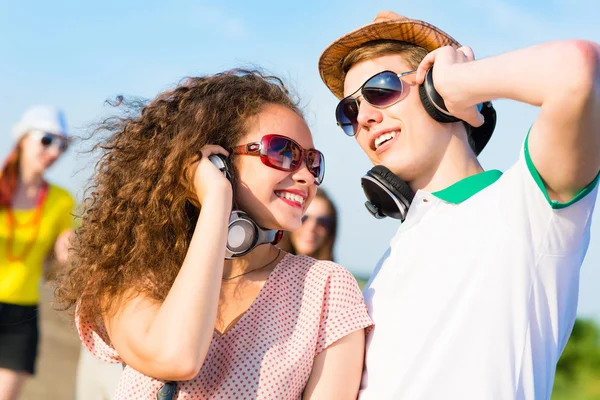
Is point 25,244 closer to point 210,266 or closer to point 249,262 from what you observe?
point 249,262

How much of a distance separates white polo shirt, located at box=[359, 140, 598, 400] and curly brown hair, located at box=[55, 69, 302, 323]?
2.80 feet

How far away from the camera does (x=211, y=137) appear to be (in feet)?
9.44

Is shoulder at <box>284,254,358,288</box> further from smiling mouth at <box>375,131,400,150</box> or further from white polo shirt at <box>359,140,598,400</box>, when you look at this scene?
smiling mouth at <box>375,131,400,150</box>

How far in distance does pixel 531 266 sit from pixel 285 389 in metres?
0.87

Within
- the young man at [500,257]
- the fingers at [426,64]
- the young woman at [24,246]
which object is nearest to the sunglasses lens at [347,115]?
the fingers at [426,64]

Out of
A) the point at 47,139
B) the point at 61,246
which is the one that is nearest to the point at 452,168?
the point at 61,246

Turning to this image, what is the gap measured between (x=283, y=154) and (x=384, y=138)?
66 cm

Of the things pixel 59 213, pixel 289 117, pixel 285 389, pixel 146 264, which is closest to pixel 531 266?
pixel 285 389

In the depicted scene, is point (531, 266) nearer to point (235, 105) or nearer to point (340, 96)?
point (235, 105)

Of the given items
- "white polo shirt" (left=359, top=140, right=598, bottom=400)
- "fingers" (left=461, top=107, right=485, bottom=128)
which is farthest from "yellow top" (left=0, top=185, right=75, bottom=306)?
"fingers" (left=461, top=107, right=485, bottom=128)

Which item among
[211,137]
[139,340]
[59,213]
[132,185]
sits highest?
[211,137]

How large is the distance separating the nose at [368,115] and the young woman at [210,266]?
1.32ft

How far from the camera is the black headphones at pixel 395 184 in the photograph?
307 centimetres

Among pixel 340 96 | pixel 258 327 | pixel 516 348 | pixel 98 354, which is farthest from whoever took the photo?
pixel 340 96
